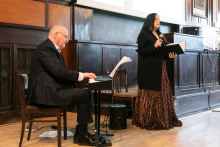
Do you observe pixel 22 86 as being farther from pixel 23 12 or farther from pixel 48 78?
pixel 23 12

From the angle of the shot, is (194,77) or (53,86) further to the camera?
(194,77)

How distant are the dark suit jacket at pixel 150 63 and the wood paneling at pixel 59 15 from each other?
7.00 feet

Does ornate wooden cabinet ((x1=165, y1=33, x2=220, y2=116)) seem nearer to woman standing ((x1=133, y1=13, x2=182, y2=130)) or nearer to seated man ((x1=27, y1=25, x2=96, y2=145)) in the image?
woman standing ((x1=133, y1=13, x2=182, y2=130))

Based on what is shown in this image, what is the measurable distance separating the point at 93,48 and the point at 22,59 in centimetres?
152

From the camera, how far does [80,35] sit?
5.86 metres

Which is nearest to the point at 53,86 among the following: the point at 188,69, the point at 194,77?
the point at 188,69

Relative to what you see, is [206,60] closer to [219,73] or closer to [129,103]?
[219,73]

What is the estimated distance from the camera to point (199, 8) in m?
8.95

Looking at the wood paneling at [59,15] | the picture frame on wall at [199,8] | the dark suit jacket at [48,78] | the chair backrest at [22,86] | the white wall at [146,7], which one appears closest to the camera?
the dark suit jacket at [48,78]

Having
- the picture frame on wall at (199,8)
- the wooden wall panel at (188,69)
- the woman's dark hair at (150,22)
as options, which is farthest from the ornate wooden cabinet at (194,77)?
the picture frame on wall at (199,8)

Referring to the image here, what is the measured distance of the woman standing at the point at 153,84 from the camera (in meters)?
3.93

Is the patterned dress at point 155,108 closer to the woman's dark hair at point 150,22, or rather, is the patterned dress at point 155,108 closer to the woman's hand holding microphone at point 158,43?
the woman's hand holding microphone at point 158,43

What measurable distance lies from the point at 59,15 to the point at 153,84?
8.68 feet

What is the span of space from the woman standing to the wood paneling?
7.00ft
